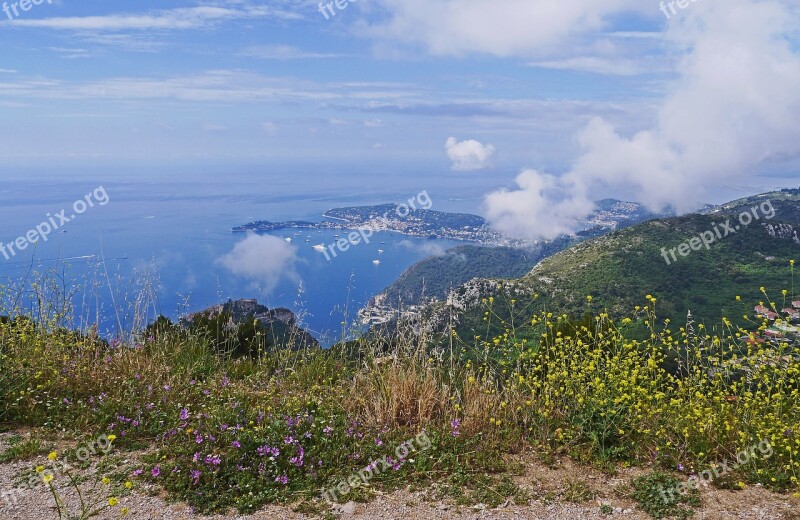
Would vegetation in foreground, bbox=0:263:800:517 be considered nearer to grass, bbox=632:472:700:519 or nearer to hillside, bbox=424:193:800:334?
grass, bbox=632:472:700:519

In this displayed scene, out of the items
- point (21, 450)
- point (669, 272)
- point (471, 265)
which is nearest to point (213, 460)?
point (21, 450)

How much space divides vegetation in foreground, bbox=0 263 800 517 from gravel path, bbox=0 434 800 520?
0.13m

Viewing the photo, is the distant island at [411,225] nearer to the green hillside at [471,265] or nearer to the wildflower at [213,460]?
the green hillside at [471,265]

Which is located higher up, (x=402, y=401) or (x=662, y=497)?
(x=402, y=401)

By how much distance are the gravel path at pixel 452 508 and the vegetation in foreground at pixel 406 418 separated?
129 mm

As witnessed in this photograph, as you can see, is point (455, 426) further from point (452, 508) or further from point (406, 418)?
point (452, 508)

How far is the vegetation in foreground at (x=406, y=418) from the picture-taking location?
4527 mm

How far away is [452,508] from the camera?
13.8 feet

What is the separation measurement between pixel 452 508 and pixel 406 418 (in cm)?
143

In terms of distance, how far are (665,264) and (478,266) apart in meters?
56.1

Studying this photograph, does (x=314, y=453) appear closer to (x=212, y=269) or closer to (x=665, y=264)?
(x=665, y=264)

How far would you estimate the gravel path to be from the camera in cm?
402

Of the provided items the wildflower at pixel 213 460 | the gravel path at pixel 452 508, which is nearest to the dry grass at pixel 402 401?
the gravel path at pixel 452 508

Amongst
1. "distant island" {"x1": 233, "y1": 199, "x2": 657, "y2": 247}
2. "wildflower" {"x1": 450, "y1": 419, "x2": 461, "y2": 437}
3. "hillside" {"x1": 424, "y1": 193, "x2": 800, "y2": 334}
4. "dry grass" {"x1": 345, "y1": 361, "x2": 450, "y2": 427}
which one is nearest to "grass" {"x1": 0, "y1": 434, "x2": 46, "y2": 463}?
"dry grass" {"x1": 345, "y1": 361, "x2": 450, "y2": 427}
